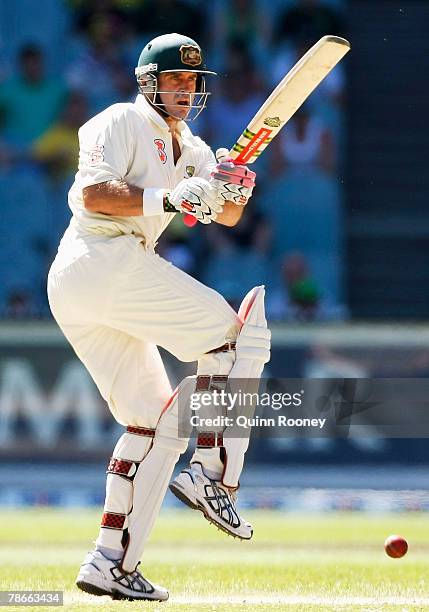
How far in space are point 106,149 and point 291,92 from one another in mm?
678

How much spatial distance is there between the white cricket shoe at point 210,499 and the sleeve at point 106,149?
1.09 metres

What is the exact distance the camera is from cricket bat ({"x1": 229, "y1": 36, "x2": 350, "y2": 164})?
472cm

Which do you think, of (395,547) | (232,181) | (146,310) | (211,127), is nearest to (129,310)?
(146,310)

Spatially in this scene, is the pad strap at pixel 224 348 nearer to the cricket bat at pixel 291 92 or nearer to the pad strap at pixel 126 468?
the pad strap at pixel 126 468

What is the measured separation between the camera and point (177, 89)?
5.11m

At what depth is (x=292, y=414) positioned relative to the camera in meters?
5.95

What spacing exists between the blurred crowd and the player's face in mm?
6676

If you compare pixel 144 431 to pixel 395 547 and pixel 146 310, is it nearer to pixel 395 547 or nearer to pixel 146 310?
pixel 146 310

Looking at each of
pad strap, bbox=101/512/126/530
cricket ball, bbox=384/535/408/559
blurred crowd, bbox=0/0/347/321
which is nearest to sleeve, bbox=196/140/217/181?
pad strap, bbox=101/512/126/530

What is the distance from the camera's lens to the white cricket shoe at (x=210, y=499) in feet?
15.9

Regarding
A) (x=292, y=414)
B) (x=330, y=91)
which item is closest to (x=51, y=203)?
(x=330, y=91)

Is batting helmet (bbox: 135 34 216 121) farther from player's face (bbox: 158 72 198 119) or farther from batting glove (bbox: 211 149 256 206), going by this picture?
batting glove (bbox: 211 149 256 206)

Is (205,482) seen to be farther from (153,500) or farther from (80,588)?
(80,588)

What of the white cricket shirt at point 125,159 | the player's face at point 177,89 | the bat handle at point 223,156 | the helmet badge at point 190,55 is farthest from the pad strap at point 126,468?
the helmet badge at point 190,55
